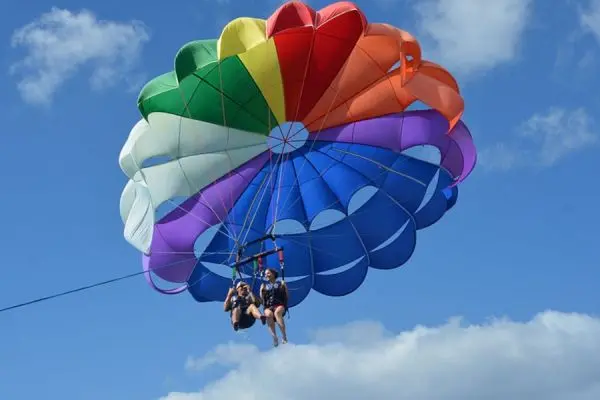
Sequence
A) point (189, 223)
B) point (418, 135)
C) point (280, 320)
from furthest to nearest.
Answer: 1. point (189, 223)
2. point (418, 135)
3. point (280, 320)

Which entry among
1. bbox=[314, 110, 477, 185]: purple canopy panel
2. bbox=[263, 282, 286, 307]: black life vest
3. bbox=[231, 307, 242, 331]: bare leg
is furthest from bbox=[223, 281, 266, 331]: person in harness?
bbox=[314, 110, 477, 185]: purple canopy panel

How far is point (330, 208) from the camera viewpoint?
1552cm

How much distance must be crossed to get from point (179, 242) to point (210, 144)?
1486mm

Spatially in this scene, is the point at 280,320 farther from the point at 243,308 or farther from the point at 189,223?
the point at 189,223

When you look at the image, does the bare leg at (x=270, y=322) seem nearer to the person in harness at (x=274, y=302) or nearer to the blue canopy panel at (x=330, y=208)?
the person in harness at (x=274, y=302)

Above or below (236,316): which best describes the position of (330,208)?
above

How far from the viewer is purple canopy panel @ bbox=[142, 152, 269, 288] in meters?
15.4

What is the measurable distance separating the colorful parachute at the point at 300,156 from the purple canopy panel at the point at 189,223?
0.6 inches

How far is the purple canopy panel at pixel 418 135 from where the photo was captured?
1480 cm

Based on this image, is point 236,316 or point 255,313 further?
point 236,316

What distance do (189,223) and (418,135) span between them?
3551 millimetres

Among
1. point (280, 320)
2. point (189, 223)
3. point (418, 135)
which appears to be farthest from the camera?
point (189, 223)

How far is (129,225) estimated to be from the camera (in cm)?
1528

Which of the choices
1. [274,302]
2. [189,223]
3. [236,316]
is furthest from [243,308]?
[189,223]
